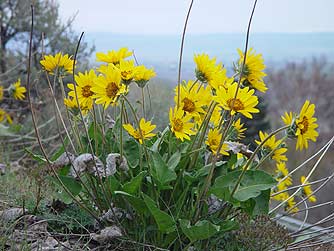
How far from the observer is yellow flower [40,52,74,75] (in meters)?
1.73

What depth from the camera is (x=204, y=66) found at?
1.63 meters

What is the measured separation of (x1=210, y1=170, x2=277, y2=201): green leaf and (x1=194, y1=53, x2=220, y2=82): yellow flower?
0.30m

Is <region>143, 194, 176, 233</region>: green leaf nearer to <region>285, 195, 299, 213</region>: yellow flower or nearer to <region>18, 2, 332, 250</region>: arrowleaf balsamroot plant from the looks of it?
<region>18, 2, 332, 250</region>: arrowleaf balsamroot plant

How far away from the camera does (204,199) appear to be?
1.65m

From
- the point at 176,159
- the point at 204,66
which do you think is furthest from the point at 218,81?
the point at 176,159

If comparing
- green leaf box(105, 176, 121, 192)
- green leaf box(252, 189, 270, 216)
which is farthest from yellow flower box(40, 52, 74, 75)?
green leaf box(252, 189, 270, 216)

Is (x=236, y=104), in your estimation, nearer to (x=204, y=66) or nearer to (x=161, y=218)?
(x=204, y=66)

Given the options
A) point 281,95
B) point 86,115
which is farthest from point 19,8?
point 281,95

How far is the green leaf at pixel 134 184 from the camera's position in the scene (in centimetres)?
160

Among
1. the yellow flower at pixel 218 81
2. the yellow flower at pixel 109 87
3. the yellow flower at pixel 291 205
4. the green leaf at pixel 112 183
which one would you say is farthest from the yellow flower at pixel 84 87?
the yellow flower at pixel 291 205

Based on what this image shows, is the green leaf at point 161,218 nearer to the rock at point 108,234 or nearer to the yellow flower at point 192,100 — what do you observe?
the rock at point 108,234

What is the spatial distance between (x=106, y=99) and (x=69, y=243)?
0.53 meters

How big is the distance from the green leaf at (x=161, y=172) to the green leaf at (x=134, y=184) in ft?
0.12

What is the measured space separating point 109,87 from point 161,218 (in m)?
0.41
